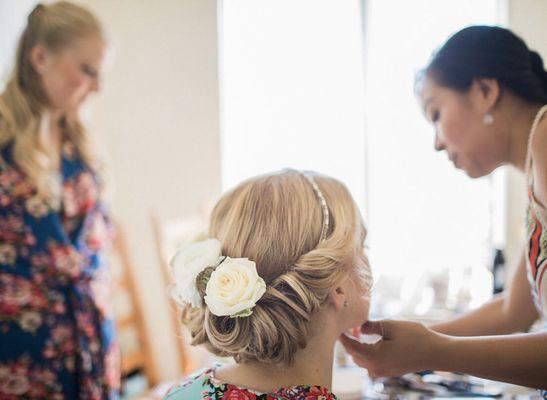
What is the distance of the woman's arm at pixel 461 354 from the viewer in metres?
0.87

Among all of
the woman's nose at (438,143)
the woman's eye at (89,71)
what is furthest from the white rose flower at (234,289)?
the woman's eye at (89,71)

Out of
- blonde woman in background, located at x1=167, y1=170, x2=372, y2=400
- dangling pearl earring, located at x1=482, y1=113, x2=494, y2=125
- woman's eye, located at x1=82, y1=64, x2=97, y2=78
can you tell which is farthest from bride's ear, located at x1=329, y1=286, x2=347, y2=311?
woman's eye, located at x1=82, y1=64, x2=97, y2=78

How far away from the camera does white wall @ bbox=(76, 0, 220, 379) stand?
2730 mm

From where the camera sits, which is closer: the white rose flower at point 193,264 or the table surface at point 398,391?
the white rose flower at point 193,264

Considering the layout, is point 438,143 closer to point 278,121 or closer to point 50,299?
point 50,299

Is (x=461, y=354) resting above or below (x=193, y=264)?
below

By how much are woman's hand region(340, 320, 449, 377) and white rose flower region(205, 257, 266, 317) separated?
261mm

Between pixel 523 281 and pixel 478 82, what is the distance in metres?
0.47

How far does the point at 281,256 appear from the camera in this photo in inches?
35.7

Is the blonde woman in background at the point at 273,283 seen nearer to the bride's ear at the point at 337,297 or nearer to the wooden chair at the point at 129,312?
the bride's ear at the point at 337,297

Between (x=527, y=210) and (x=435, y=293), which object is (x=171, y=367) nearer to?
(x=435, y=293)

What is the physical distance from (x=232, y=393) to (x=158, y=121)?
2.16 meters

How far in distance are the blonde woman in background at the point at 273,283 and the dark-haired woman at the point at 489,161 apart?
0.12 meters

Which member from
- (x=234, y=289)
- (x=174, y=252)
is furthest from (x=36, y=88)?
(x=234, y=289)
